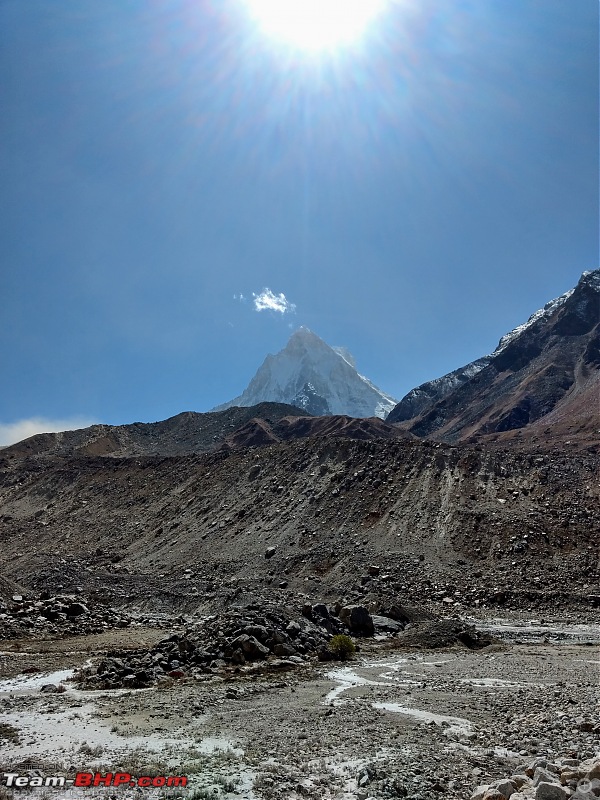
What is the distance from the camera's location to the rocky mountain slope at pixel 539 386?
124688 mm

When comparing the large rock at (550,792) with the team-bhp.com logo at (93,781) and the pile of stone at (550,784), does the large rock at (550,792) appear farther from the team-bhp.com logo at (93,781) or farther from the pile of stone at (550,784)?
the team-bhp.com logo at (93,781)

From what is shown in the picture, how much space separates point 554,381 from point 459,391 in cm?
4136

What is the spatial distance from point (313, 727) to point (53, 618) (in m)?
21.4

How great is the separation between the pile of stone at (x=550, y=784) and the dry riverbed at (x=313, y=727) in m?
0.74

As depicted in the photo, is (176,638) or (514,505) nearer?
(176,638)

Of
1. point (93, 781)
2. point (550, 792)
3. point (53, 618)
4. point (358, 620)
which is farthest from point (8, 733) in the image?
point (358, 620)

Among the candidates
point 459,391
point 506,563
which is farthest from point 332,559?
point 459,391

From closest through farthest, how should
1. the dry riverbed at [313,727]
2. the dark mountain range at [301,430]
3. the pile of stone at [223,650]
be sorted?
the dry riverbed at [313,727], the pile of stone at [223,650], the dark mountain range at [301,430]

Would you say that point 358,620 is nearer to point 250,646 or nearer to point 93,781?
point 250,646

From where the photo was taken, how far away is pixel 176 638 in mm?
20812

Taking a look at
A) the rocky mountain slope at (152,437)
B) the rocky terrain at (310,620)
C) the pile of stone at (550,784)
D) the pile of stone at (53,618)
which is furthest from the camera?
the rocky mountain slope at (152,437)

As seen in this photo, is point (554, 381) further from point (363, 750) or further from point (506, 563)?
point (363, 750)

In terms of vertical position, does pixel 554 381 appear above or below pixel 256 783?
above

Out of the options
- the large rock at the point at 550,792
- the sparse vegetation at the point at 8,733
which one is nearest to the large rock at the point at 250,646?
the sparse vegetation at the point at 8,733
